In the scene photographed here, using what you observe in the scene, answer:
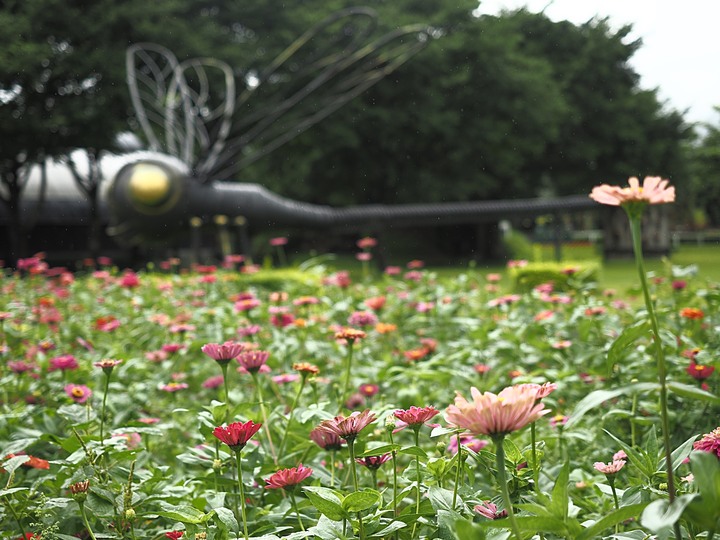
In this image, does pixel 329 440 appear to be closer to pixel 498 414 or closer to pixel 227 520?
pixel 227 520

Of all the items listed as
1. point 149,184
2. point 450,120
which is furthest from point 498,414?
point 450,120

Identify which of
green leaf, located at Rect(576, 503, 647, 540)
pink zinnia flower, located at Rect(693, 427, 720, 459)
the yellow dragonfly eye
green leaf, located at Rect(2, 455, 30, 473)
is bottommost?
green leaf, located at Rect(2, 455, 30, 473)

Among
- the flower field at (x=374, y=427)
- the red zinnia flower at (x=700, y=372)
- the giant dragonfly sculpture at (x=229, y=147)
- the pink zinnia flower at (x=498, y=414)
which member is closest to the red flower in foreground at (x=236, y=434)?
the flower field at (x=374, y=427)

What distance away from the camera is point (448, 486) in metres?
1.11

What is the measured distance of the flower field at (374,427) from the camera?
2.64ft

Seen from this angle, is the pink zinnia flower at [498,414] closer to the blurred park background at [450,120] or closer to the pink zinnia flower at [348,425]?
the pink zinnia flower at [348,425]

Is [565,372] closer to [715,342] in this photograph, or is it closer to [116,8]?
[715,342]

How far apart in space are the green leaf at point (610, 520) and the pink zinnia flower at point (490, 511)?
0.17 m

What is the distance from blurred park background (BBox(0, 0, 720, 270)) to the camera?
14297 millimetres

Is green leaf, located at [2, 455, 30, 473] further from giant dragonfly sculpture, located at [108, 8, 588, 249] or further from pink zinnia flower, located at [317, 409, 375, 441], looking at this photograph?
giant dragonfly sculpture, located at [108, 8, 588, 249]

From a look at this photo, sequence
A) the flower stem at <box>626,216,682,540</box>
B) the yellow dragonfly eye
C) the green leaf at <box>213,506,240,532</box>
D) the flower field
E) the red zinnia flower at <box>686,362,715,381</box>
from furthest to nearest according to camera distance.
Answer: the yellow dragonfly eye
the red zinnia flower at <box>686,362,715,381</box>
the green leaf at <box>213,506,240,532</box>
the flower field
the flower stem at <box>626,216,682,540</box>

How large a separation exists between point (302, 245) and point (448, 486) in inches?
743

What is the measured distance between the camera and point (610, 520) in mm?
677

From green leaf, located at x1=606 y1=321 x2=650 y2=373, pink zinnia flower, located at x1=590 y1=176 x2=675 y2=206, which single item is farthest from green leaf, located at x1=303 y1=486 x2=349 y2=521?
pink zinnia flower, located at x1=590 y1=176 x2=675 y2=206
